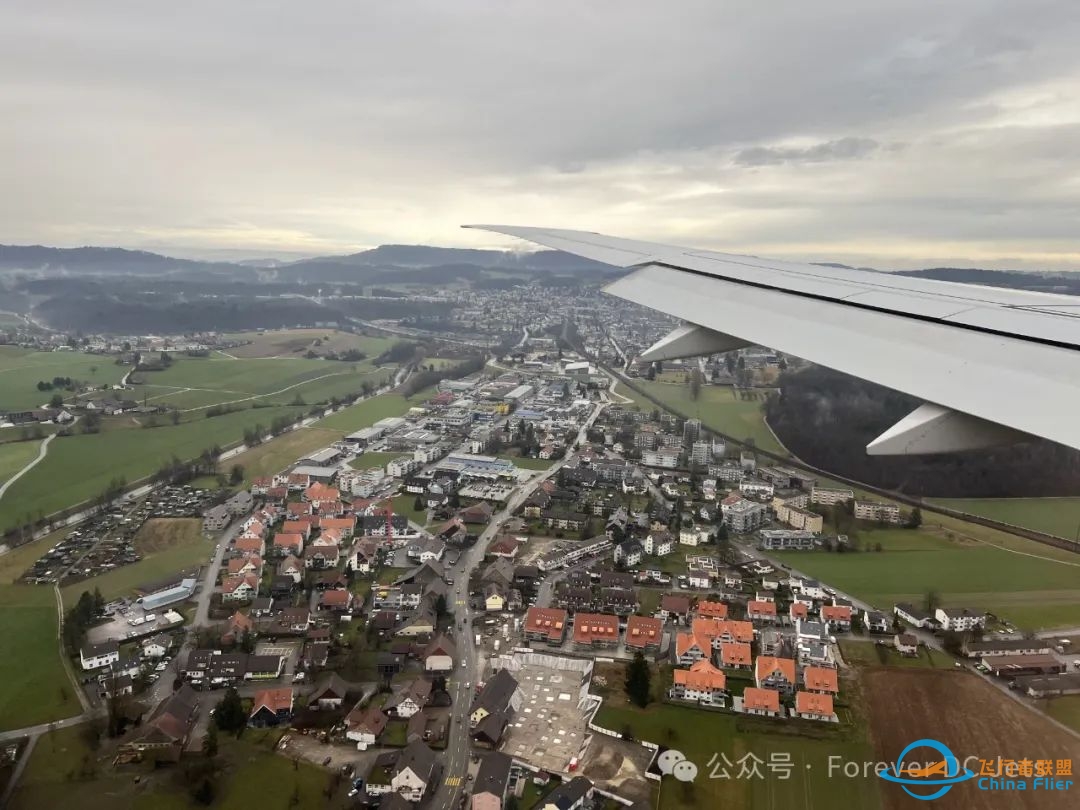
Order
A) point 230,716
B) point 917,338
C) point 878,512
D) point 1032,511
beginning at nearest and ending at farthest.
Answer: point 917,338 → point 230,716 → point 1032,511 → point 878,512

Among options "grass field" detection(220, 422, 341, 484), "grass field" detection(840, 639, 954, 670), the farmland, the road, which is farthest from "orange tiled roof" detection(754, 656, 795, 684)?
"grass field" detection(220, 422, 341, 484)

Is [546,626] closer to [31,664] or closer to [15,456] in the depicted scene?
[31,664]

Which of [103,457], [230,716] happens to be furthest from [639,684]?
[103,457]

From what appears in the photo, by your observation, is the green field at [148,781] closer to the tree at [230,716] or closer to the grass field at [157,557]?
the tree at [230,716]

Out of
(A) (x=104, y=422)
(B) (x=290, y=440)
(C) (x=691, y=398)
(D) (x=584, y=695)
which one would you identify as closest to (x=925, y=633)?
(D) (x=584, y=695)

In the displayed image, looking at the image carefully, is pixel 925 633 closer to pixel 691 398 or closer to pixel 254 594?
pixel 254 594

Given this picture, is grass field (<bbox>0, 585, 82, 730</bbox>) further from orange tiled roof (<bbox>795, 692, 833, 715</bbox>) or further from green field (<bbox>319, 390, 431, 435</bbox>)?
green field (<bbox>319, 390, 431, 435</bbox>)

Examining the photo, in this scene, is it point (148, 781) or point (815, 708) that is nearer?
point (148, 781)
